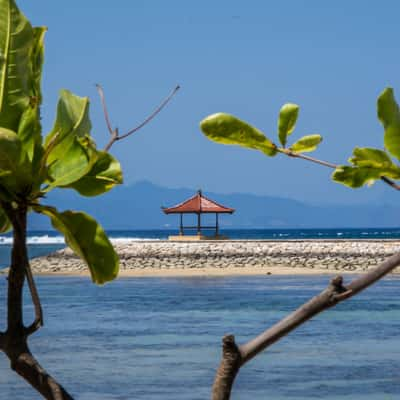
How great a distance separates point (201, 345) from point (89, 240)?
1637 centimetres

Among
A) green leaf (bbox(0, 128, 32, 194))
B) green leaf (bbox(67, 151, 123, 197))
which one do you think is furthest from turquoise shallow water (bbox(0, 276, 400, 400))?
green leaf (bbox(0, 128, 32, 194))

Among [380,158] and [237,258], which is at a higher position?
[380,158]

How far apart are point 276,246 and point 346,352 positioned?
30084mm

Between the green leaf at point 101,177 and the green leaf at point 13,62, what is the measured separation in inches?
7.6

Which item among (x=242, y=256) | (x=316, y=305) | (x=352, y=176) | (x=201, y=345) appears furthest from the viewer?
(x=242, y=256)

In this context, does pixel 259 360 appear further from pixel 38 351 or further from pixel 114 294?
pixel 114 294

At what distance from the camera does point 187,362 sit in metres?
16.0

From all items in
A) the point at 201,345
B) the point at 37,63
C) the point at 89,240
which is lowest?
the point at 201,345

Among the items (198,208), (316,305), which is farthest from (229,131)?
(198,208)

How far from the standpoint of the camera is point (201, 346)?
1792cm

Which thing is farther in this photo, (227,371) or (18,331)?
(18,331)

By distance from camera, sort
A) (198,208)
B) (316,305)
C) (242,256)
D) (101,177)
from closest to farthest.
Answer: (316,305), (101,177), (242,256), (198,208)

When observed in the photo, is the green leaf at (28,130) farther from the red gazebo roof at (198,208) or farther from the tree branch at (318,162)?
the red gazebo roof at (198,208)

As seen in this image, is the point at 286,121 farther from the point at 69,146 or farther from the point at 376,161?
the point at 69,146
